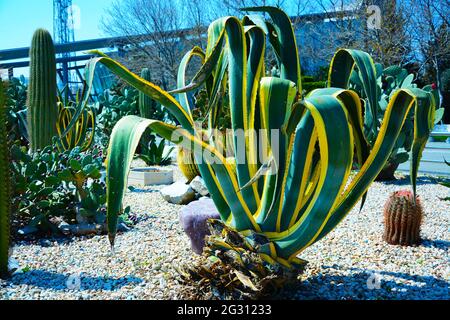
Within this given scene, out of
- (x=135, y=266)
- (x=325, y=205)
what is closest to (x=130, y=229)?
(x=135, y=266)

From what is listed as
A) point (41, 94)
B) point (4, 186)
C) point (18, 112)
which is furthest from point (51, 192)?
point (18, 112)

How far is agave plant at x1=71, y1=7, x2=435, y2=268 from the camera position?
1.85 m

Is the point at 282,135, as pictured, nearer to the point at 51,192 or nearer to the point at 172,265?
the point at 172,265

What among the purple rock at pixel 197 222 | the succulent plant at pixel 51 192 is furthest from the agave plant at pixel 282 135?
the succulent plant at pixel 51 192

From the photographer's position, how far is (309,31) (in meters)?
19.4

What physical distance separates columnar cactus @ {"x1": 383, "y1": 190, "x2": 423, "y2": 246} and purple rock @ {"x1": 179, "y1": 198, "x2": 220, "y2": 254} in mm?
1312

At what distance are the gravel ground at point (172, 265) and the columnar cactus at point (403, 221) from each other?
0.08m

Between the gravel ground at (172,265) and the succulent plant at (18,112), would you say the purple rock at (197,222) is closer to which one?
the gravel ground at (172,265)

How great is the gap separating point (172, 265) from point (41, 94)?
459 cm

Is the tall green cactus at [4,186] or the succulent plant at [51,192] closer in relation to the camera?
the tall green cactus at [4,186]

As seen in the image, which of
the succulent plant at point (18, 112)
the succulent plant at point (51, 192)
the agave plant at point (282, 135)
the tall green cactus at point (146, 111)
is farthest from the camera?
the tall green cactus at point (146, 111)

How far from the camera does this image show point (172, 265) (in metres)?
2.87

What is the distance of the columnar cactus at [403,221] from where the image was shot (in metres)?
3.34
